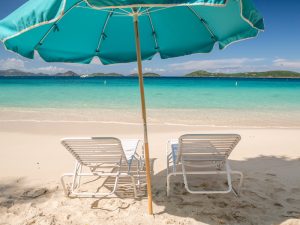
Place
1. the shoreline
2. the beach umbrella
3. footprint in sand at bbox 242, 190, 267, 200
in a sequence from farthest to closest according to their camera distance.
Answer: the shoreline < footprint in sand at bbox 242, 190, 267, 200 < the beach umbrella

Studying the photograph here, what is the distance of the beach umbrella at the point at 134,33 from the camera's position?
131 inches

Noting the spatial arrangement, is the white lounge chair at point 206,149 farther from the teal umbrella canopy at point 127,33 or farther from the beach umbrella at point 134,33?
the teal umbrella canopy at point 127,33

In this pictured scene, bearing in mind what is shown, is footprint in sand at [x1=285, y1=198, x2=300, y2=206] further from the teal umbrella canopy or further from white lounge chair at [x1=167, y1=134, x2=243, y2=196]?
the teal umbrella canopy

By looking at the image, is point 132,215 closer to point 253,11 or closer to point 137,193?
point 137,193

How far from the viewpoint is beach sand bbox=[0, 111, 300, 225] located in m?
3.21

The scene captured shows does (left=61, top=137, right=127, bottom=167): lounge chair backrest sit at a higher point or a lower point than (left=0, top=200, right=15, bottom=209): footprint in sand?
higher

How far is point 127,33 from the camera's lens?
4359 millimetres

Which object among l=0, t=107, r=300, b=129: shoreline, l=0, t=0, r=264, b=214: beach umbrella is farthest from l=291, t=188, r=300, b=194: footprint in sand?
l=0, t=107, r=300, b=129: shoreline

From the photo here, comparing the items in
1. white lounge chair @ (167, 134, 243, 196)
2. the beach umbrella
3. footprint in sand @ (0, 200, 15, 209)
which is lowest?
footprint in sand @ (0, 200, 15, 209)

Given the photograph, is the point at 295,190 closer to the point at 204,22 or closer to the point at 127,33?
the point at 204,22

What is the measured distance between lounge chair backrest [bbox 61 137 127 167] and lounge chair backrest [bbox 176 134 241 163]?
79cm

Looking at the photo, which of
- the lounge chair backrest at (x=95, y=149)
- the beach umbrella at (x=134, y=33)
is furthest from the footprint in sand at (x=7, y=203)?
the beach umbrella at (x=134, y=33)

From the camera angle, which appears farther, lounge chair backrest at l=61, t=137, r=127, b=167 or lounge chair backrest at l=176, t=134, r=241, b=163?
lounge chair backrest at l=176, t=134, r=241, b=163

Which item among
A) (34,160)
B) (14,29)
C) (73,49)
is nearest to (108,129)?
(34,160)
